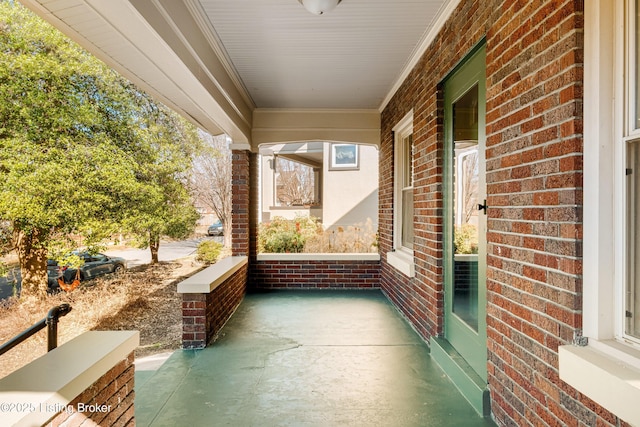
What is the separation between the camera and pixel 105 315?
821 cm

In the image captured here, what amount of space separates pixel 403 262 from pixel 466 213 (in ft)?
5.27

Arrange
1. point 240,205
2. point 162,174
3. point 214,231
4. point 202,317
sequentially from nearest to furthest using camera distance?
point 202,317
point 240,205
point 162,174
point 214,231

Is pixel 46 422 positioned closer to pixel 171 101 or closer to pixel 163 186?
pixel 171 101

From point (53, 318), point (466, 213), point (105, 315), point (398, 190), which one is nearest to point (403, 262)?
point (398, 190)

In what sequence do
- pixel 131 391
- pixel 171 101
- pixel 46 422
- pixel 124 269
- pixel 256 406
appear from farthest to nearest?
pixel 124 269 < pixel 171 101 < pixel 256 406 < pixel 131 391 < pixel 46 422

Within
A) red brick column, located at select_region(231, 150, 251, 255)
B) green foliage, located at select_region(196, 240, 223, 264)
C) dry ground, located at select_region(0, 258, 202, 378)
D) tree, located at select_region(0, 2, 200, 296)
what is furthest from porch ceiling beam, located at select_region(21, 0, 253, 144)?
green foliage, located at select_region(196, 240, 223, 264)

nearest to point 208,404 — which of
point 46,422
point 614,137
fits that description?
point 46,422

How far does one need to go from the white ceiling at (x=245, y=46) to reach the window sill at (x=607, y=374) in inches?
97.4

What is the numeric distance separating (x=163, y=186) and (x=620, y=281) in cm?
968

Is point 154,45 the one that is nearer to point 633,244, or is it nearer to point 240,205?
point 633,244

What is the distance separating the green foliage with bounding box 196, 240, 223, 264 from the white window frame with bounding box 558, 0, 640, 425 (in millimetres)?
10805

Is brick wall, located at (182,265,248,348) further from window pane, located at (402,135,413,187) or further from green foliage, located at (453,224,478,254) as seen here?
window pane, located at (402,135,413,187)

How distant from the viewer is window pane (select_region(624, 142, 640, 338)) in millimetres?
1503

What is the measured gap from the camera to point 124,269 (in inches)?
425
